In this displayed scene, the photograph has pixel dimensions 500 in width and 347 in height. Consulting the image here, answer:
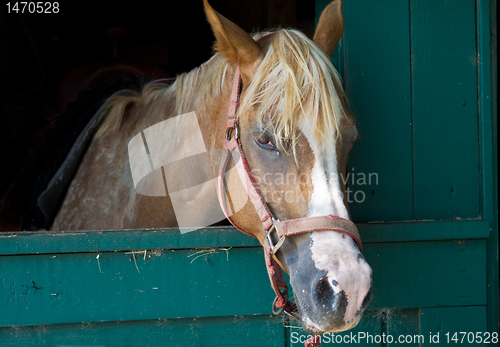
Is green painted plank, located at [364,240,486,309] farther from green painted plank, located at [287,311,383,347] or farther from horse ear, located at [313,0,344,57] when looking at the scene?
horse ear, located at [313,0,344,57]

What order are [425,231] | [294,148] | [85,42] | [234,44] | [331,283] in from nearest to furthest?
[331,283] → [294,148] → [234,44] → [425,231] → [85,42]

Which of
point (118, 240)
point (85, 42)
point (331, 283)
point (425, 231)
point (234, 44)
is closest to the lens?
point (331, 283)

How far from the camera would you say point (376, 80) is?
1419mm

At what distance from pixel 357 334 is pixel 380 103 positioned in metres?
0.79

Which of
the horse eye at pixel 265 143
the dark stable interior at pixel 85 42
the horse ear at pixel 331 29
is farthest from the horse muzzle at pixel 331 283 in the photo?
the dark stable interior at pixel 85 42

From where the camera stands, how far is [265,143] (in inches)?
40.8

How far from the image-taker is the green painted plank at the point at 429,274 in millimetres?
1362

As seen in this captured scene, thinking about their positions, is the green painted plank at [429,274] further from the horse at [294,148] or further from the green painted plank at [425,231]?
the horse at [294,148]

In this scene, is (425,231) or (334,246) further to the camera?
(425,231)

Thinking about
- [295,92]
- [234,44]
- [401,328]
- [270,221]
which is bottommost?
[401,328]

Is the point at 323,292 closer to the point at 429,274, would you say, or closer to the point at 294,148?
the point at 294,148

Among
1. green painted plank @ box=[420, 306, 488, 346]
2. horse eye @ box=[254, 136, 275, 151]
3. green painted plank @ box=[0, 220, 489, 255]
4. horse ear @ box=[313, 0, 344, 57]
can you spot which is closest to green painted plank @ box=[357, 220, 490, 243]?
green painted plank @ box=[0, 220, 489, 255]

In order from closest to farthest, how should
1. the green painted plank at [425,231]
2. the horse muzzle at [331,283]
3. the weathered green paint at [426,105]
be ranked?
the horse muzzle at [331,283] < the green painted plank at [425,231] < the weathered green paint at [426,105]

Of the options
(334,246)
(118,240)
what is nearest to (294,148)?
(334,246)
